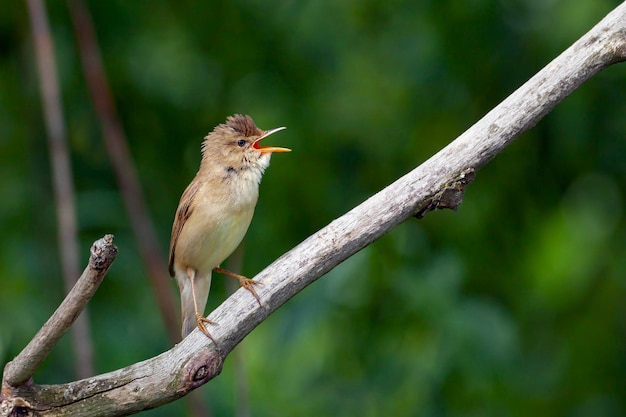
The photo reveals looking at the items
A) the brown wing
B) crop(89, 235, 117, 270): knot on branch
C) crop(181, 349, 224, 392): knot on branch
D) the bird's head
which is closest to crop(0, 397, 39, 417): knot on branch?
crop(181, 349, 224, 392): knot on branch

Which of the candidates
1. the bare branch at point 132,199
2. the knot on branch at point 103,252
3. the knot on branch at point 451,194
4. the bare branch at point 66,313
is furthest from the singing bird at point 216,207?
the knot on branch at point 103,252

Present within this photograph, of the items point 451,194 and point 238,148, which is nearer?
point 451,194

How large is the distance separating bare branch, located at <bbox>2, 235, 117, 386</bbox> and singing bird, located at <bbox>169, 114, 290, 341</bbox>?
149 centimetres

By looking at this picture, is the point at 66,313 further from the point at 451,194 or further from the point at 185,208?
the point at 185,208

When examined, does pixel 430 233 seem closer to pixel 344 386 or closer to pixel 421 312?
pixel 421 312

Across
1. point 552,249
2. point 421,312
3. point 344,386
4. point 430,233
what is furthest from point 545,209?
point 344,386

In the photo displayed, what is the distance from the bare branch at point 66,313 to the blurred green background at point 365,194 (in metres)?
2.51

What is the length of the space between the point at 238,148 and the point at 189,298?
0.88 meters

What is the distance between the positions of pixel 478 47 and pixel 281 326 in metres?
2.12

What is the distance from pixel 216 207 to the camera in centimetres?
473

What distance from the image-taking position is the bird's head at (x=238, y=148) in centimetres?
491

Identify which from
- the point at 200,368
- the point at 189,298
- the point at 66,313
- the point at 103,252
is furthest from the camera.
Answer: the point at 189,298

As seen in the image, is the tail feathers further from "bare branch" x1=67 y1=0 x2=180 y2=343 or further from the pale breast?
"bare branch" x1=67 y1=0 x2=180 y2=343

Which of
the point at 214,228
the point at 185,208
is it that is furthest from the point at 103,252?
the point at 185,208
